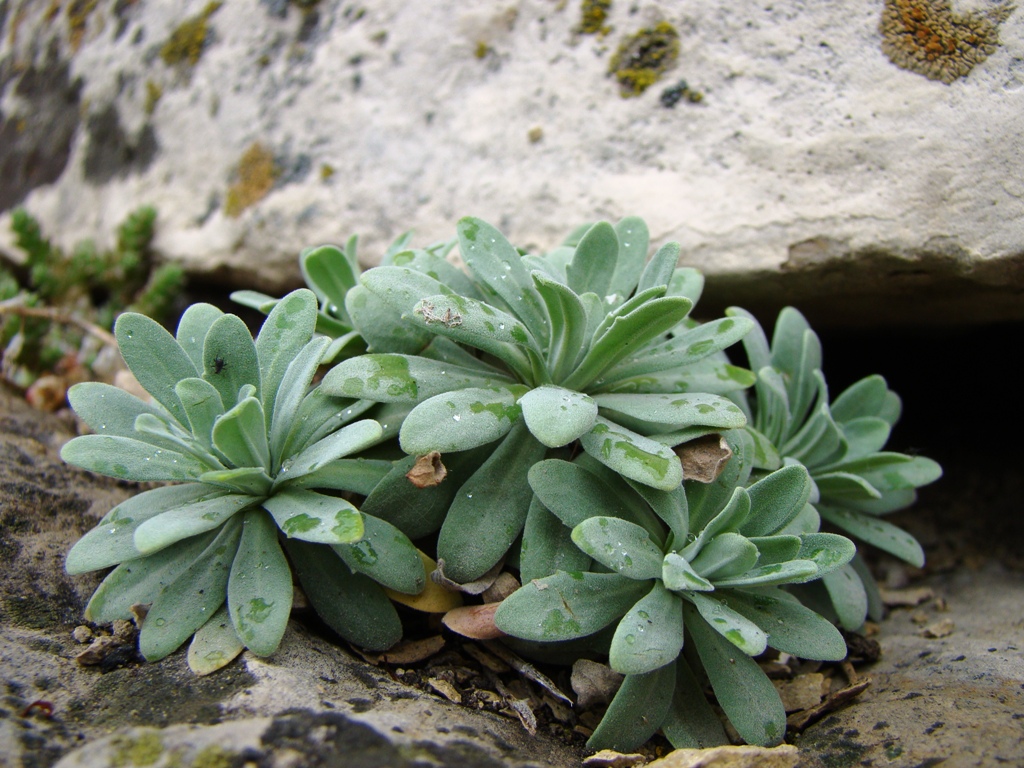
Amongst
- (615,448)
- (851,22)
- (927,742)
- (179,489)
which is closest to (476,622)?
(615,448)

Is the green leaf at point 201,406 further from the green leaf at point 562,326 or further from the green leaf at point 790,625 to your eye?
the green leaf at point 790,625

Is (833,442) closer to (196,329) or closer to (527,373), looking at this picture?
(527,373)

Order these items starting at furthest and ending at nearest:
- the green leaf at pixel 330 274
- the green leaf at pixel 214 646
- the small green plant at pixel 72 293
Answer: the small green plant at pixel 72 293, the green leaf at pixel 330 274, the green leaf at pixel 214 646

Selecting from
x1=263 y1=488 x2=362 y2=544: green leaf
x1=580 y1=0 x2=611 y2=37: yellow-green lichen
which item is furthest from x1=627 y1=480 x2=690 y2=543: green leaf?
x1=580 y1=0 x2=611 y2=37: yellow-green lichen

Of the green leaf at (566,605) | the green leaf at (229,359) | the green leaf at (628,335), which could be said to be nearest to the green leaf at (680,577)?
the green leaf at (566,605)

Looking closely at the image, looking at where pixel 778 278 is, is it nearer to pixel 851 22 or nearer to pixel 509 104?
pixel 851 22

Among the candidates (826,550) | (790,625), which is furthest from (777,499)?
(790,625)

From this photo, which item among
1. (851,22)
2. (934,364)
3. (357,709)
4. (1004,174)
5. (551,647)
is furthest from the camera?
(934,364)
